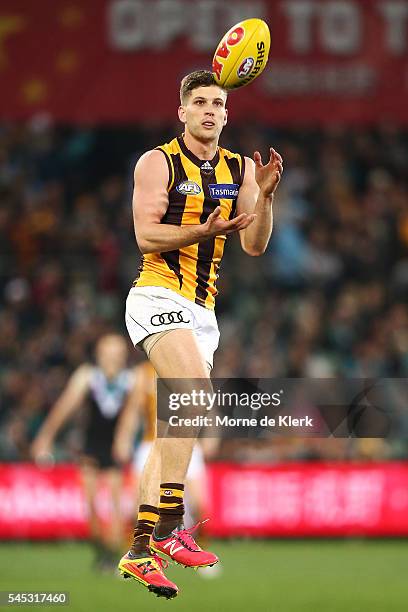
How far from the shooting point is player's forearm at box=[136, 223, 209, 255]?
276 inches

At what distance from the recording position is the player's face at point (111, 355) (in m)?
13.2

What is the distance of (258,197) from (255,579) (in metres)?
6.22

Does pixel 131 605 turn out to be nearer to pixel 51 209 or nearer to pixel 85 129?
pixel 51 209

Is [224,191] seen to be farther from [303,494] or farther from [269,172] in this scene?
[303,494]

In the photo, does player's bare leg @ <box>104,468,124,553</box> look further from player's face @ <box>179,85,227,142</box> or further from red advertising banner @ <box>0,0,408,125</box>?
player's face @ <box>179,85,227,142</box>

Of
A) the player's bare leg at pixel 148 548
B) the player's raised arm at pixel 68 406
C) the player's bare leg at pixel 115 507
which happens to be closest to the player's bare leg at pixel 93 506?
the player's bare leg at pixel 115 507

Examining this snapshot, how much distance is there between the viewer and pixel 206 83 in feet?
24.1

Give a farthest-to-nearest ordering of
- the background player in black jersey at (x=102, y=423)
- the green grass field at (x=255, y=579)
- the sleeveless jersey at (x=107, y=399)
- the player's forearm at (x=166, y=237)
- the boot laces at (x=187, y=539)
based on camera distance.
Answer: the sleeveless jersey at (x=107, y=399) → the background player in black jersey at (x=102, y=423) → the green grass field at (x=255, y=579) → the boot laces at (x=187, y=539) → the player's forearm at (x=166, y=237)

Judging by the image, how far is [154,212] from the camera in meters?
7.24

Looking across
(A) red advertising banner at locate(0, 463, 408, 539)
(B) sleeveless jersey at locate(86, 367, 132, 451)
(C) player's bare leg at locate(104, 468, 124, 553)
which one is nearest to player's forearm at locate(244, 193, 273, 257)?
(C) player's bare leg at locate(104, 468, 124, 553)

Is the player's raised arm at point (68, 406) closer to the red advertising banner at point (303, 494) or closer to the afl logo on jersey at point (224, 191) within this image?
the red advertising banner at point (303, 494)

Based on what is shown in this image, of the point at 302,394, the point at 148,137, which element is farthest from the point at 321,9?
the point at 302,394

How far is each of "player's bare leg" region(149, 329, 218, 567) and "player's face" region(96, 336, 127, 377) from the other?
5.79m

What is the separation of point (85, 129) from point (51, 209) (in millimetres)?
1533
